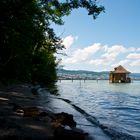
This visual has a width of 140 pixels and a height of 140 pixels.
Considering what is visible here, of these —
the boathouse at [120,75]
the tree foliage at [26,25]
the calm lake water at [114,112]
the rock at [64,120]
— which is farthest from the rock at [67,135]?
the boathouse at [120,75]

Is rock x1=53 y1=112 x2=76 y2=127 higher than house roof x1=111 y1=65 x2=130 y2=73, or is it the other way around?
house roof x1=111 y1=65 x2=130 y2=73

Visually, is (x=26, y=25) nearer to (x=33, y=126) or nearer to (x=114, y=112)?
(x=114, y=112)

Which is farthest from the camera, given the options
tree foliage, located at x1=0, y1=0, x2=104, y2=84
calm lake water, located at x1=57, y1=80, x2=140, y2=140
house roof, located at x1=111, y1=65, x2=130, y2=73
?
house roof, located at x1=111, y1=65, x2=130, y2=73

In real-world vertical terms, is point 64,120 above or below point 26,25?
below

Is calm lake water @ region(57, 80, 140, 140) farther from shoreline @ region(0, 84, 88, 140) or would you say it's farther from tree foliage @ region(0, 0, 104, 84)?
tree foliage @ region(0, 0, 104, 84)

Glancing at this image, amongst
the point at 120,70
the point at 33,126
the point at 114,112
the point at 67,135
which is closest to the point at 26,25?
the point at 114,112

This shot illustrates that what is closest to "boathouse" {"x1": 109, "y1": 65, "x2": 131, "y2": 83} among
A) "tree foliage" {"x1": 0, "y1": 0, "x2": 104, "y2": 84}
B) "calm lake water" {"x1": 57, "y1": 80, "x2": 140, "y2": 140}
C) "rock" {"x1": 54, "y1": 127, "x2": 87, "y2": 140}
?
"calm lake water" {"x1": 57, "y1": 80, "x2": 140, "y2": 140}

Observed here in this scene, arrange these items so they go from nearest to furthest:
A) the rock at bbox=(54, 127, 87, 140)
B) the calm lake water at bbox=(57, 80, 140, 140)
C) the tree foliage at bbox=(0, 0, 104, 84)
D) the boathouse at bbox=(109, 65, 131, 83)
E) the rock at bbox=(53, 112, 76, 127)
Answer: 1. the rock at bbox=(54, 127, 87, 140)
2. the rock at bbox=(53, 112, 76, 127)
3. the calm lake water at bbox=(57, 80, 140, 140)
4. the tree foliage at bbox=(0, 0, 104, 84)
5. the boathouse at bbox=(109, 65, 131, 83)

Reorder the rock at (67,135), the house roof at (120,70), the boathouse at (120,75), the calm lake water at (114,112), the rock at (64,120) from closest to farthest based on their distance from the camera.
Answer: the rock at (67,135) < the rock at (64,120) < the calm lake water at (114,112) < the boathouse at (120,75) < the house roof at (120,70)

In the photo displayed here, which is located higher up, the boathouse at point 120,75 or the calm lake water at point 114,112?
the boathouse at point 120,75

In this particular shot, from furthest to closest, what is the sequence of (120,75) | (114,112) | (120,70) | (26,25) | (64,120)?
1. (120,75)
2. (120,70)
3. (114,112)
4. (26,25)
5. (64,120)

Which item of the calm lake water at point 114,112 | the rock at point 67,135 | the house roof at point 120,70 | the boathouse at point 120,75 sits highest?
the house roof at point 120,70

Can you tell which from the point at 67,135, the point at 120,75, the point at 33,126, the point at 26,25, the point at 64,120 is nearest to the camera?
the point at 67,135

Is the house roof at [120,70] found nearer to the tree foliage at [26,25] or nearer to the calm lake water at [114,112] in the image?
the calm lake water at [114,112]
